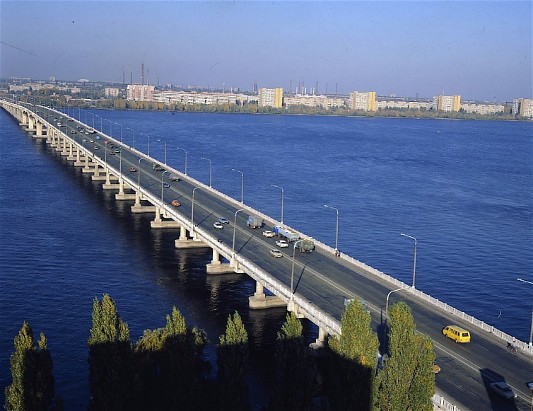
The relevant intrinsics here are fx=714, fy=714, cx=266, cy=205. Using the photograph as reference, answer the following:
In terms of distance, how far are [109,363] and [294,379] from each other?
5901mm

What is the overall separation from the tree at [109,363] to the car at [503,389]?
12.3 m

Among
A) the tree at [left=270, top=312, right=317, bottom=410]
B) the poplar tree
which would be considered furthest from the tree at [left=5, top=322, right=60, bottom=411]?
the tree at [left=270, top=312, right=317, bottom=410]

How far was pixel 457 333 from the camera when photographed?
96.2 feet

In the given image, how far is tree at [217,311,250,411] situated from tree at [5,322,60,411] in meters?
5.14

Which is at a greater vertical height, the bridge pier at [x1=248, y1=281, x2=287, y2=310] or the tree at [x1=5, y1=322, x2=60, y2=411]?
the tree at [x1=5, y1=322, x2=60, y2=411]

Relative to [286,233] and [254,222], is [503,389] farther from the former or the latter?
[254,222]

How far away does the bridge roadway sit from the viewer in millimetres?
25125

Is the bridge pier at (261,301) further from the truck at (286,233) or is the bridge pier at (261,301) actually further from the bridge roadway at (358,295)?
the truck at (286,233)

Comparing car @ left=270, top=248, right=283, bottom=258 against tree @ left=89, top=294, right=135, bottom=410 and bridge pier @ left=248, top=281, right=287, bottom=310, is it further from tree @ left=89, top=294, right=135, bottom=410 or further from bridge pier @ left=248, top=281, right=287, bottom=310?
tree @ left=89, top=294, right=135, bottom=410

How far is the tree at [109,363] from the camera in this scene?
22.2 meters

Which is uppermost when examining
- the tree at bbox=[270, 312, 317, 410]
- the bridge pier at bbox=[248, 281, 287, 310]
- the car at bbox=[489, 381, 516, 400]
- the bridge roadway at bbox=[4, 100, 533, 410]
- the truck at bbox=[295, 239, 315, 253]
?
the tree at bbox=[270, 312, 317, 410]

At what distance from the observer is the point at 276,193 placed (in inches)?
3164

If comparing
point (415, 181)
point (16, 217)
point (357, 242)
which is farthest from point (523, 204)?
point (16, 217)

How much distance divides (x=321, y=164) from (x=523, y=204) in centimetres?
3763
